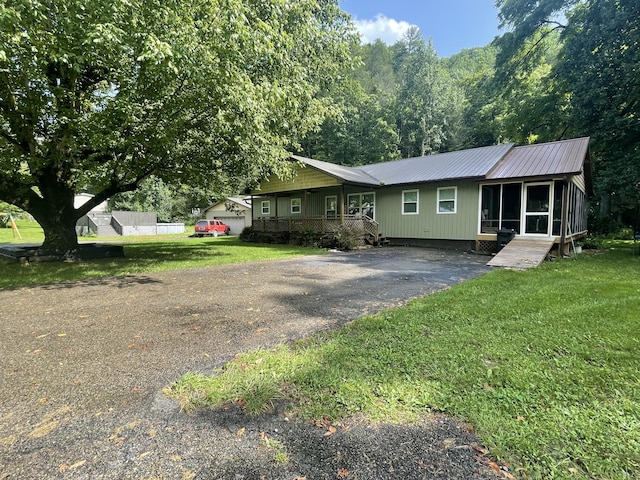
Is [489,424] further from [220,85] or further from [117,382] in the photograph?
[220,85]

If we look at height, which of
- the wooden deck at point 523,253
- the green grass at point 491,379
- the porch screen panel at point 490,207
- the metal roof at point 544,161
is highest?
the metal roof at point 544,161

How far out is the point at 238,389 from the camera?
2600 mm

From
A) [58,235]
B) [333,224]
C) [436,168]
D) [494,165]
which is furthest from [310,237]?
[58,235]

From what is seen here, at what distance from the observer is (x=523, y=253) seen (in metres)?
9.99

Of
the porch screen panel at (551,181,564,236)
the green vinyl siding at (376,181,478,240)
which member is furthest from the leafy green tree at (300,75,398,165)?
the porch screen panel at (551,181,564,236)

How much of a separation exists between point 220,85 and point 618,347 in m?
7.78

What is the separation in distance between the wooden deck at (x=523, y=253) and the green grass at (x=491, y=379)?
179 inches

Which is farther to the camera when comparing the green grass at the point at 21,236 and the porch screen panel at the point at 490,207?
the green grass at the point at 21,236

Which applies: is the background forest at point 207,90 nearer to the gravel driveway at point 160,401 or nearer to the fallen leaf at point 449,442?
the gravel driveway at point 160,401

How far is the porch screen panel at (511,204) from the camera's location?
43.5 ft

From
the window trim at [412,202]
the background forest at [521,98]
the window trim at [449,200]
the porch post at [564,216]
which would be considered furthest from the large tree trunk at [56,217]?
the porch post at [564,216]

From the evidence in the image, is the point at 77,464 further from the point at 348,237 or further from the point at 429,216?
the point at 429,216

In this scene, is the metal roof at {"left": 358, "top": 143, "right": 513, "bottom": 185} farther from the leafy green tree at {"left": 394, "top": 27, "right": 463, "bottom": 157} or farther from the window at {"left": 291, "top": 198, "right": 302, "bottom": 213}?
the leafy green tree at {"left": 394, "top": 27, "right": 463, "bottom": 157}

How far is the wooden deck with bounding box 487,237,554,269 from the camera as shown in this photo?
29.5ft
